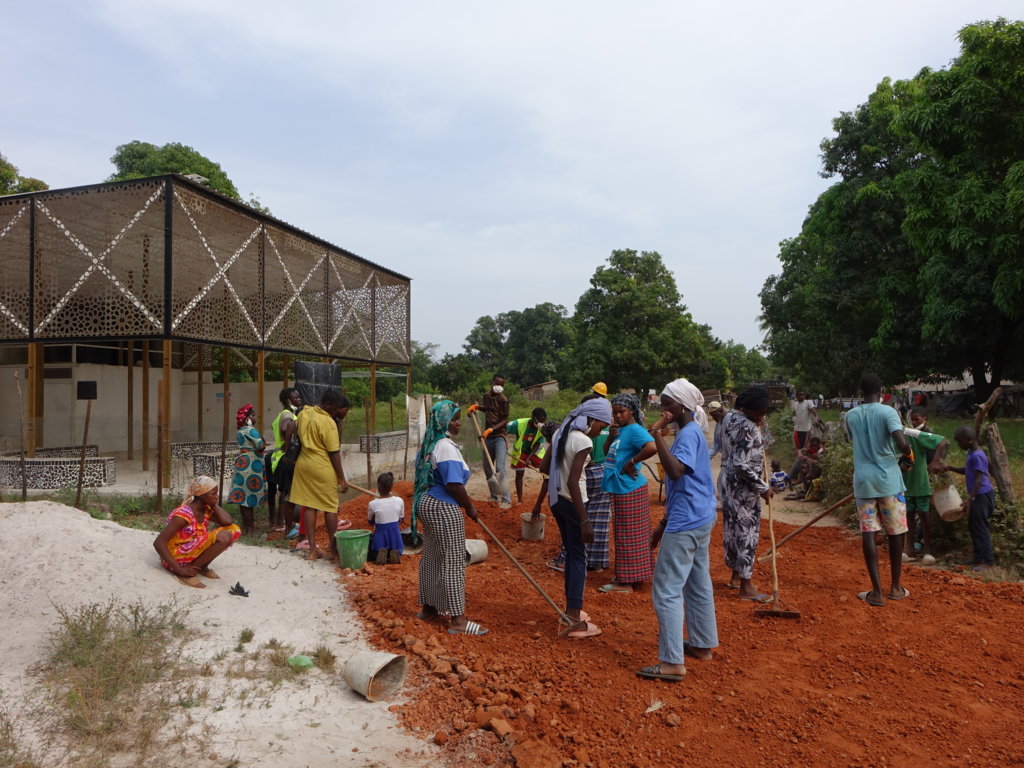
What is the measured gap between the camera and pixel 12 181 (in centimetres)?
1786

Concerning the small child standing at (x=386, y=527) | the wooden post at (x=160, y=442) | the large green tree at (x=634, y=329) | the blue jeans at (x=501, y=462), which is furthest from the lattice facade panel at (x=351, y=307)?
the large green tree at (x=634, y=329)

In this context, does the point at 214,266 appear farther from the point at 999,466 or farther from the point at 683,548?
the point at 999,466

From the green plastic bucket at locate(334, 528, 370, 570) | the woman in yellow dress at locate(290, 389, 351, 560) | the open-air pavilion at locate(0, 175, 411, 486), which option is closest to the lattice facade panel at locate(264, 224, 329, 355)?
the open-air pavilion at locate(0, 175, 411, 486)

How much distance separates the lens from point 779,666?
3.84m

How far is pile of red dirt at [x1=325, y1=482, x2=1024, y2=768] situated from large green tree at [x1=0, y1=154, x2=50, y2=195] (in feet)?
59.2

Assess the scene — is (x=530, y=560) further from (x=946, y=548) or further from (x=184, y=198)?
(x=184, y=198)

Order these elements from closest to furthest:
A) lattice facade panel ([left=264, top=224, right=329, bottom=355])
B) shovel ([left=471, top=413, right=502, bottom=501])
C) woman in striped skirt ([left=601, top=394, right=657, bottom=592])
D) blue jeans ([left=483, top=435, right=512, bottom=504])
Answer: woman in striped skirt ([left=601, top=394, right=657, bottom=592]) < shovel ([left=471, top=413, right=502, bottom=501]) < blue jeans ([left=483, top=435, right=512, bottom=504]) < lattice facade panel ([left=264, top=224, right=329, bottom=355])

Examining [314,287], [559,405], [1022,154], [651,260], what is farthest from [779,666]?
[651,260]

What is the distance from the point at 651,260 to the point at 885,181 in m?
13.3

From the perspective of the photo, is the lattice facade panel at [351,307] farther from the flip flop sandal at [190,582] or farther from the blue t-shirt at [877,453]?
the blue t-shirt at [877,453]

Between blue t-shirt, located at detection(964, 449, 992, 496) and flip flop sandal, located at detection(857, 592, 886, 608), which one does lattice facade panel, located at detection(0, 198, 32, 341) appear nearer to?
flip flop sandal, located at detection(857, 592, 886, 608)

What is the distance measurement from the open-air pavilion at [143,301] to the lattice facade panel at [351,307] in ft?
0.11

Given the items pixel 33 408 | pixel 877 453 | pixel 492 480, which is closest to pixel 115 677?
pixel 877 453

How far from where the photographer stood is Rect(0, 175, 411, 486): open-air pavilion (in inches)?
401
